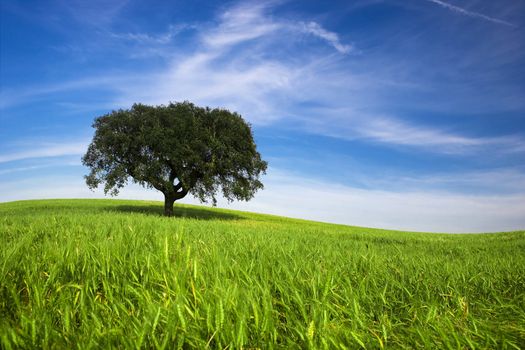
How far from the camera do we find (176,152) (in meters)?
34.4

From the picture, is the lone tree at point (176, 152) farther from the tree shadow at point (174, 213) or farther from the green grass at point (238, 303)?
the green grass at point (238, 303)

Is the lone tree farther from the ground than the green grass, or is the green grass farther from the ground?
the lone tree

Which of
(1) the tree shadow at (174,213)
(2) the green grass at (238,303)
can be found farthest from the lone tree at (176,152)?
(2) the green grass at (238,303)

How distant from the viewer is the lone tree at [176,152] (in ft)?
116

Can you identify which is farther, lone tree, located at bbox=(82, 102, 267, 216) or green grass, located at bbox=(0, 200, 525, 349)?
lone tree, located at bbox=(82, 102, 267, 216)

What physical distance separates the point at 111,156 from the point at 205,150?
34.3 ft

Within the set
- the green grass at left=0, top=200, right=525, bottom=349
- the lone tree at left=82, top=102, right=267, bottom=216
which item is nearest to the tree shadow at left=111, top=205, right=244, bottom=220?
the lone tree at left=82, top=102, right=267, bottom=216

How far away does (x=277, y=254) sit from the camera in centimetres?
592

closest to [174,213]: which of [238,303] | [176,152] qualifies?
[176,152]

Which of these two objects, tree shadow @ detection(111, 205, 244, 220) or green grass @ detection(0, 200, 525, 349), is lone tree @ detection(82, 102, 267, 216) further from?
green grass @ detection(0, 200, 525, 349)

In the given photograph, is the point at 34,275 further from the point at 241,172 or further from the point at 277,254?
the point at 241,172

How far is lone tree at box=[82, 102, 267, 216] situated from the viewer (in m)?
35.2

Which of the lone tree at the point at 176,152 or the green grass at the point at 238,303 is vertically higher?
the lone tree at the point at 176,152

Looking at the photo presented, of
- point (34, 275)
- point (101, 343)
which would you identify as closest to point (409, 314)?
point (101, 343)
